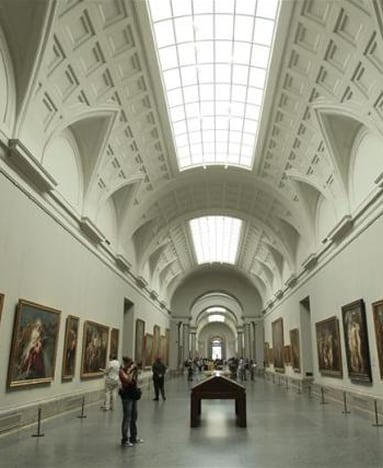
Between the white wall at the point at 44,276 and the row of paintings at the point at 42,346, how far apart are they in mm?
208

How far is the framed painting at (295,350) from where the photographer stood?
79.6ft

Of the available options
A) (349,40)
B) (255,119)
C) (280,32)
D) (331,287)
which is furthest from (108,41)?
(331,287)

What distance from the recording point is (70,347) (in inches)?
554

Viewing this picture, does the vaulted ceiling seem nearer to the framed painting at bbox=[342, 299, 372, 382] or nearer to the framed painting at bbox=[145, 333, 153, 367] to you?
the framed painting at bbox=[342, 299, 372, 382]

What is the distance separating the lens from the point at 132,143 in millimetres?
17094

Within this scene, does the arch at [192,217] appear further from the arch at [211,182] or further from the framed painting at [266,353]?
the framed painting at [266,353]

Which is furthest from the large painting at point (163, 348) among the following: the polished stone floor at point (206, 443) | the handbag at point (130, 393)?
the handbag at point (130, 393)

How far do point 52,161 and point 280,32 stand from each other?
310 inches

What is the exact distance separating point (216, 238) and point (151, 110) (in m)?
20.5

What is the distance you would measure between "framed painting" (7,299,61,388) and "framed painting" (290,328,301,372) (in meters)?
15.9

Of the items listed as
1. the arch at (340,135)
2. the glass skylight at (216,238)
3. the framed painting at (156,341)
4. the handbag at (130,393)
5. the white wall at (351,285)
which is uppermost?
the glass skylight at (216,238)

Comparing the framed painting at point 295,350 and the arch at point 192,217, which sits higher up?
the arch at point 192,217

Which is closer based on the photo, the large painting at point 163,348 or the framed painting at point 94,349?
the framed painting at point 94,349

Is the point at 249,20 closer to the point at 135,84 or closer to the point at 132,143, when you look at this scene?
the point at 135,84
